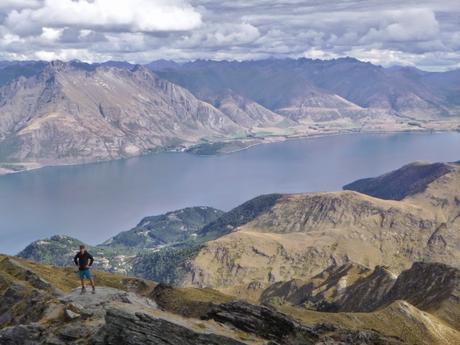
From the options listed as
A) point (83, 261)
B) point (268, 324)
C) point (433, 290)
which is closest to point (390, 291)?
point (433, 290)

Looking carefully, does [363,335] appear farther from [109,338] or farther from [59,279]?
[59,279]

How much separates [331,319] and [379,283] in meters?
81.4

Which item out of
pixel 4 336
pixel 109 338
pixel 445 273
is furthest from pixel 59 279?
pixel 445 273

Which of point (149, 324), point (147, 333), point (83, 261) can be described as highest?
point (149, 324)

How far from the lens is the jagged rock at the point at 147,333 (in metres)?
38.4

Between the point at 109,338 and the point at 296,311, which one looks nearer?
the point at 109,338

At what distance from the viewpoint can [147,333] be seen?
38.5 metres

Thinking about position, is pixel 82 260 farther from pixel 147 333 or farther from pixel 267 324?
pixel 267 324

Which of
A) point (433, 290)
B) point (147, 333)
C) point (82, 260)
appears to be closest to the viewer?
point (147, 333)

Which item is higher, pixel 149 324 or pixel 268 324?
pixel 149 324

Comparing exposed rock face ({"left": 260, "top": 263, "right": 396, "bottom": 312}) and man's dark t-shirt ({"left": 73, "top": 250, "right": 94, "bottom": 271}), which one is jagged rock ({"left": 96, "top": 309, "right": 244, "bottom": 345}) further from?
exposed rock face ({"left": 260, "top": 263, "right": 396, "bottom": 312})

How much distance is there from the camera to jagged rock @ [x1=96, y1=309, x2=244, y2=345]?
1513 inches

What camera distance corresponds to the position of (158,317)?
128ft

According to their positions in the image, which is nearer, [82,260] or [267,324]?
[267,324]
